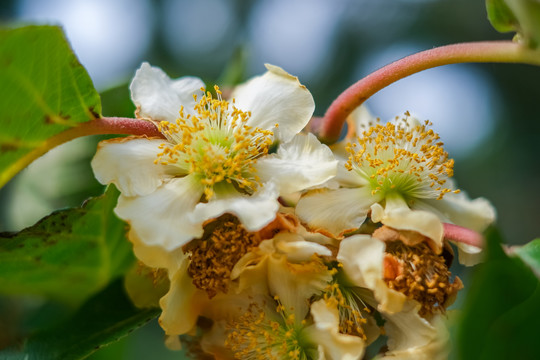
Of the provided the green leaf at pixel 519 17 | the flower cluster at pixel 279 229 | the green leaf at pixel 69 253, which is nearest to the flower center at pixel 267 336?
the flower cluster at pixel 279 229

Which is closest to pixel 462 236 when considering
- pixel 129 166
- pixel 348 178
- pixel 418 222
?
pixel 418 222

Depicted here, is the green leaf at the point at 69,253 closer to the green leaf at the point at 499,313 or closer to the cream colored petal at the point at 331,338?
the cream colored petal at the point at 331,338

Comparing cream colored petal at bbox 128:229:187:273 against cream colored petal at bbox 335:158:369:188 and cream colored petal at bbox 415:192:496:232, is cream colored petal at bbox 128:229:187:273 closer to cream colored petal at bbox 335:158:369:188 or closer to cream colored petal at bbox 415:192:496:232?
cream colored petal at bbox 335:158:369:188

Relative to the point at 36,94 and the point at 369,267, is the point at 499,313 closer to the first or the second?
the point at 369,267

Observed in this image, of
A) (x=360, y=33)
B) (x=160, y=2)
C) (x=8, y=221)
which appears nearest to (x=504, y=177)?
(x=360, y=33)

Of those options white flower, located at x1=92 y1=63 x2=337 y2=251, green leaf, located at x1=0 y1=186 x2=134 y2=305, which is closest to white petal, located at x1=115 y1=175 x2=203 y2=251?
white flower, located at x1=92 y1=63 x2=337 y2=251

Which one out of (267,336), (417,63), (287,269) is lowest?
(267,336)
